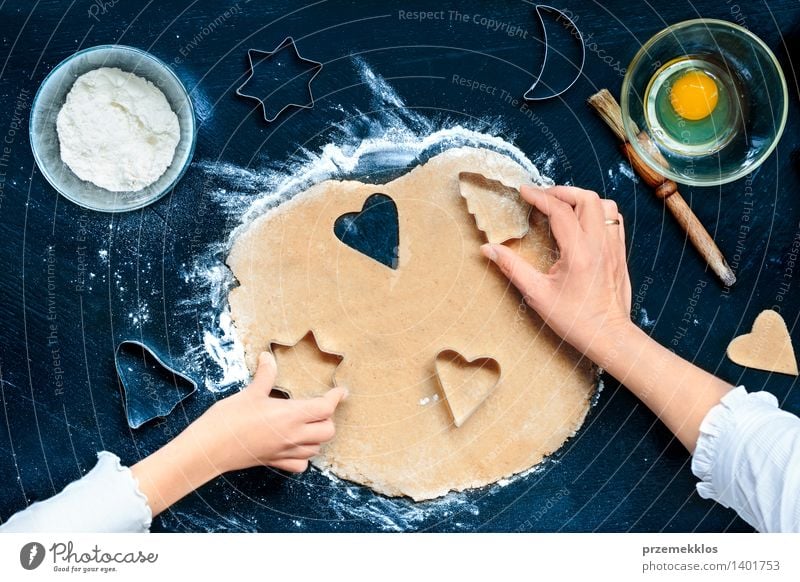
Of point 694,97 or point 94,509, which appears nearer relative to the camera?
point 94,509

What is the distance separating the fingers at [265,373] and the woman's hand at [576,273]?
41cm

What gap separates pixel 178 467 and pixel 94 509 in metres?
0.14

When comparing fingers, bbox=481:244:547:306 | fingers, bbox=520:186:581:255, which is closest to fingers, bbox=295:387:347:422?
fingers, bbox=481:244:547:306

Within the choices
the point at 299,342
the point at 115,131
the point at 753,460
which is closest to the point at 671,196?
the point at 753,460

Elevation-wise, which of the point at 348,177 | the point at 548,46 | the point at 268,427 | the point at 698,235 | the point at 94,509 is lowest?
the point at 94,509

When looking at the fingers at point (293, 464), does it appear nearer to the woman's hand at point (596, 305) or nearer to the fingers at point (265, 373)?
the fingers at point (265, 373)

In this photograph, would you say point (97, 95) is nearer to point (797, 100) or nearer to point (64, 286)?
point (64, 286)

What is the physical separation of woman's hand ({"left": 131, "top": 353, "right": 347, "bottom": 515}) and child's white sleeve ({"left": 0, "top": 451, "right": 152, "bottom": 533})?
0.03m

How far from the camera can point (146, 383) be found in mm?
1269

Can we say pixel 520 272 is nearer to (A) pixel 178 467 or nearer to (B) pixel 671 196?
(B) pixel 671 196

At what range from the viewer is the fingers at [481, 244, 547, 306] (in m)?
1.23

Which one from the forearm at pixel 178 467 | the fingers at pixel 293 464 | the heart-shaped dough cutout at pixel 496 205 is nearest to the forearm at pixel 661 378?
the heart-shaped dough cutout at pixel 496 205

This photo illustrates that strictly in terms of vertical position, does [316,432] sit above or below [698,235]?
below
